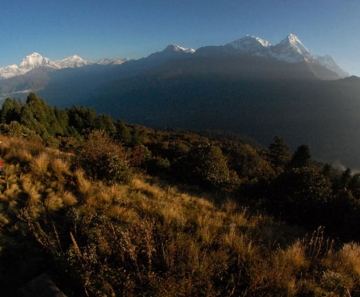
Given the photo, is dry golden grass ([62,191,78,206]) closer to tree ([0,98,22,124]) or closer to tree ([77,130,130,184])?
tree ([77,130,130,184])

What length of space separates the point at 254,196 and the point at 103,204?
7399 mm

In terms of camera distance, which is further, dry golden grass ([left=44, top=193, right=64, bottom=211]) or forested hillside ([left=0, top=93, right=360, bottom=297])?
dry golden grass ([left=44, top=193, right=64, bottom=211])

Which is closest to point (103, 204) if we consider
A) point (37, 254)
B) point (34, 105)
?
point (37, 254)

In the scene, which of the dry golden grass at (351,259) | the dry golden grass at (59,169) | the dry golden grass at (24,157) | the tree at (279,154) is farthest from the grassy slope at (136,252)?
the tree at (279,154)

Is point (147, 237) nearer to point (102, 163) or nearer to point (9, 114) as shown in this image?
point (102, 163)

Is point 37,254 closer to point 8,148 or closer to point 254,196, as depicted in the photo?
point 8,148

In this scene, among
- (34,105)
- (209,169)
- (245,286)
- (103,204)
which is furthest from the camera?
(34,105)

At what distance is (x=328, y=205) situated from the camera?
9469 mm

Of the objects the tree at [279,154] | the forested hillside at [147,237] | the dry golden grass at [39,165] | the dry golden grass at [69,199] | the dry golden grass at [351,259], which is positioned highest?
the dry golden grass at [39,165]

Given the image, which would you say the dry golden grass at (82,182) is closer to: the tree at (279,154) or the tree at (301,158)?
the tree at (301,158)

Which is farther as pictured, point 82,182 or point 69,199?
point 82,182

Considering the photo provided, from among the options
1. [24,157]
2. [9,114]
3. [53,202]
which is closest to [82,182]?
[53,202]

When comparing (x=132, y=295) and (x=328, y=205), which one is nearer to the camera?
(x=132, y=295)

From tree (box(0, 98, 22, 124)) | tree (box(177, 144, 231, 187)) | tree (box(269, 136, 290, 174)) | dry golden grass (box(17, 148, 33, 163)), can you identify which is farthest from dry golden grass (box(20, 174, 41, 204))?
tree (box(269, 136, 290, 174))
